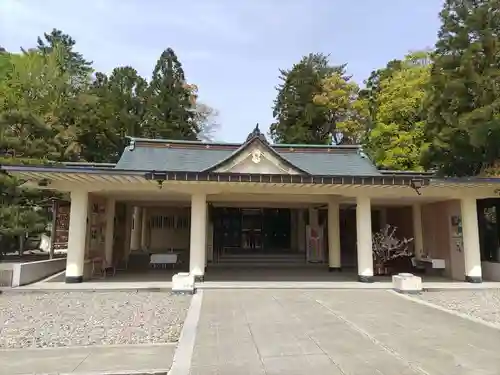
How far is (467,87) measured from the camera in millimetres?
12750

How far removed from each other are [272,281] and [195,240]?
2461mm

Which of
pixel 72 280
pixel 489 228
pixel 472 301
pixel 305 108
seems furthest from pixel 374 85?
pixel 72 280

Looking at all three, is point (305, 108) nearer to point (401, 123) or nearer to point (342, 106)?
point (342, 106)

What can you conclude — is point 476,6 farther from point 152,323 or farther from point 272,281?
→ point 152,323

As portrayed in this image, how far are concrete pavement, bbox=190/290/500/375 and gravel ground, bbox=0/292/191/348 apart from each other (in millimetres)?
709

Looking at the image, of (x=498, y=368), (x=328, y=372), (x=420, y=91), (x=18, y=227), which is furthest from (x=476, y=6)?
(x=18, y=227)

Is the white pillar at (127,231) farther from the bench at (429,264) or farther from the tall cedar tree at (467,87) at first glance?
the tall cedar tree at (467,87)

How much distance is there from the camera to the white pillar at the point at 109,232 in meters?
12.4

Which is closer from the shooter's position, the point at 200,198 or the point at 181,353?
the point at 181,353

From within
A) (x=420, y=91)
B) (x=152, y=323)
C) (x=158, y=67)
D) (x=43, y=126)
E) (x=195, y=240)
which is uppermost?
(x=158, y=67)

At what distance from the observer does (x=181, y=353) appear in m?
4.22

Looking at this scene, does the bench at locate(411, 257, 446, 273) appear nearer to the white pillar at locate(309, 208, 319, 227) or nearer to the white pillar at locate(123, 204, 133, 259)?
the white pillar at locate(309, 208, 319, 227)

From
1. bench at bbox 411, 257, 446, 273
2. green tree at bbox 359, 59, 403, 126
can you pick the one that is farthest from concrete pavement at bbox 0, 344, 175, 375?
green tree at bbox 359, 59, 403, 126

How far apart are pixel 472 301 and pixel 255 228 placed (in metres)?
11.6
